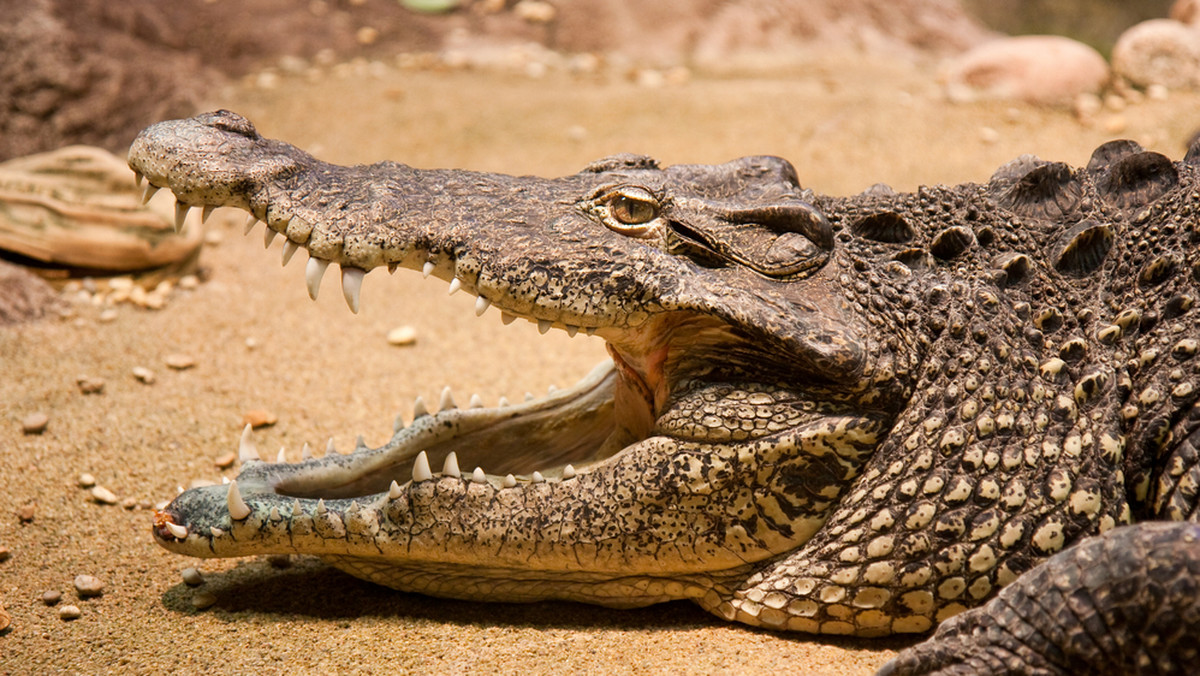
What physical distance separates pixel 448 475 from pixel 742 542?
2.92ft

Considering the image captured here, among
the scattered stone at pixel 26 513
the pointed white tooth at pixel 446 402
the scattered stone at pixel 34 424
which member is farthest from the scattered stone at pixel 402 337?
the scattered stone at pixel 26 513

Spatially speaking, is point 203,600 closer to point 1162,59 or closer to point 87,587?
point 87,587

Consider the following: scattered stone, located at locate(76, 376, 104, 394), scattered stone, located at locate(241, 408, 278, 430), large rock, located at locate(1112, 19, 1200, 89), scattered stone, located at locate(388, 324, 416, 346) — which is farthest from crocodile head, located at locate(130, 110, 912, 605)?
large rock, located at locate(1112, 19, 1200, 89)

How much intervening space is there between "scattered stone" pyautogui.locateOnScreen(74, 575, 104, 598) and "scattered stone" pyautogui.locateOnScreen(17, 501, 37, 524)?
57cm

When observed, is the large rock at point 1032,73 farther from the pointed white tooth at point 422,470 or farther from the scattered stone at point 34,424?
the scattered stone at point 34,424

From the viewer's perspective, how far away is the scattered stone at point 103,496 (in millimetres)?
3711

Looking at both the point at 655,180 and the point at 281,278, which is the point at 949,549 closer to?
the point at 655,180

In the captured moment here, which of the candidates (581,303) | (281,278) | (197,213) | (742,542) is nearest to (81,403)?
(281,278)

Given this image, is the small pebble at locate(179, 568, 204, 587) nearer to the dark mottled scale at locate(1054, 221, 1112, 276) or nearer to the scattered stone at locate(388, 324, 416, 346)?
the scattered stone at locate(388, 324, 416, 346)

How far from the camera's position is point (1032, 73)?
25.6 feet

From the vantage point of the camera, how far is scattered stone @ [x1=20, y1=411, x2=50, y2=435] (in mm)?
4137

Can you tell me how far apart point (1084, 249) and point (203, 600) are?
115 inches

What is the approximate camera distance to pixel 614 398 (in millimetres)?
3465

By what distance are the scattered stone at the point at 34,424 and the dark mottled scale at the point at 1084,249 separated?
159 inches
